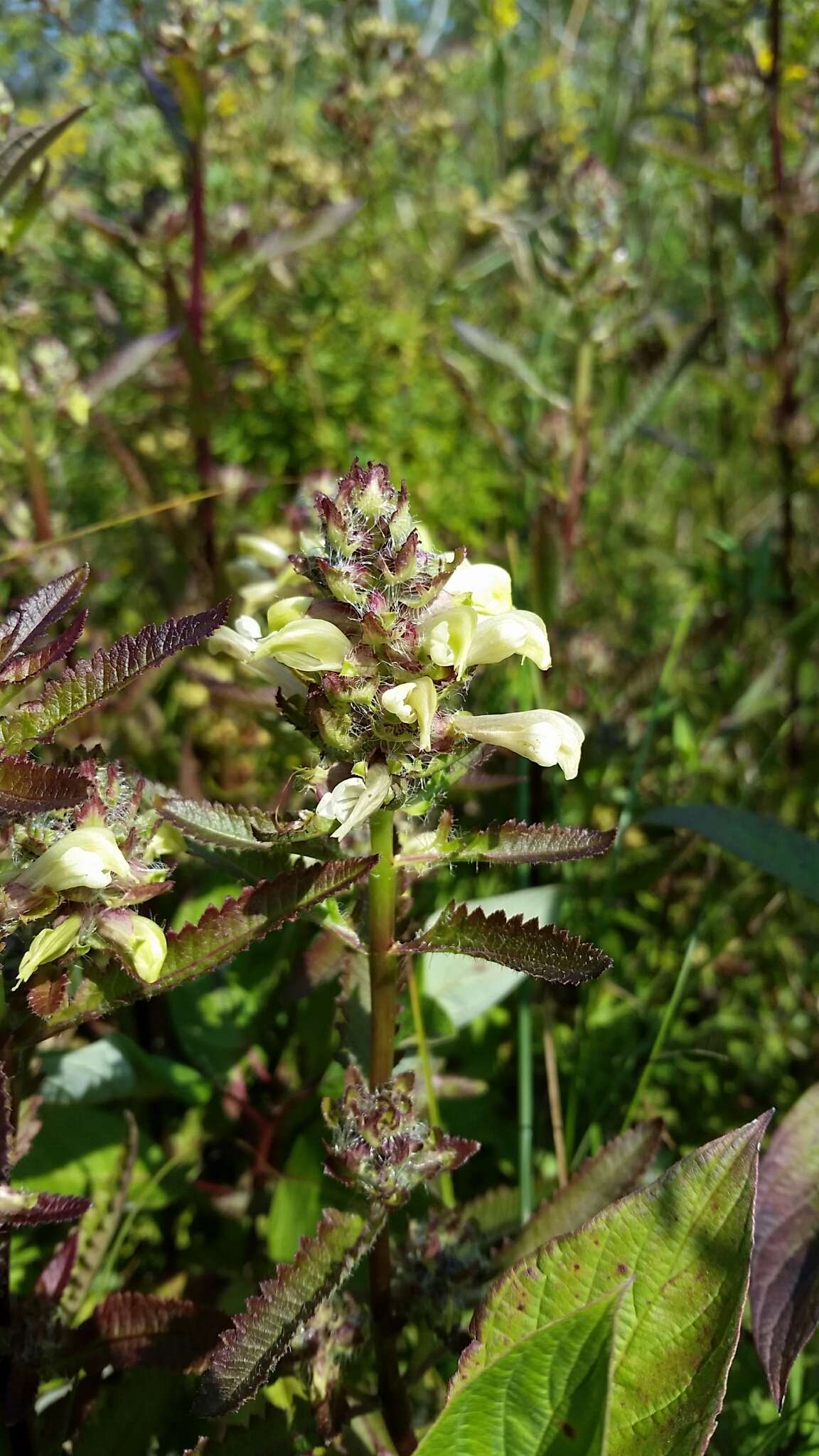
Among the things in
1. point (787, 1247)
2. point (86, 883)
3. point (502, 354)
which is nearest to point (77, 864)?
point (86, 883)

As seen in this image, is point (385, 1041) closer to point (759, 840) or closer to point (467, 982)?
point (467, 982)

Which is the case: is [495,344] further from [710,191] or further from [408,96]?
[408,96]

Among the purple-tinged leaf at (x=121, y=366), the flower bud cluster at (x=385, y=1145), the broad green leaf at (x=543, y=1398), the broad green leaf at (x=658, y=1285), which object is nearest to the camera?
the broad green leaf at (x=543, y=1398)

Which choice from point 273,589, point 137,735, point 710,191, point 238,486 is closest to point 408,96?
point 710,191

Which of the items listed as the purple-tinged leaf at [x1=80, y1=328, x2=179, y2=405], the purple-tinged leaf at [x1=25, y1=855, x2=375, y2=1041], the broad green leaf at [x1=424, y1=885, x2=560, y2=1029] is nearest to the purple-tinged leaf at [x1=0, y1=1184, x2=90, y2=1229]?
the purple-tinged leaf at [x1=25, y1=855, x2=375, y2=1041]

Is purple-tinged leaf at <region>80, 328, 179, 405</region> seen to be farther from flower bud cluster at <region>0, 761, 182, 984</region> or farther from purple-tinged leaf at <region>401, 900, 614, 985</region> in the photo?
purple-tinged leaf at <region>401, 900, 614, 985</region>

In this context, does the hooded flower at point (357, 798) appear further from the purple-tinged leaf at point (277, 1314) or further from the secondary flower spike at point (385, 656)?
the purple-tinged leaf at point (277, 1314)

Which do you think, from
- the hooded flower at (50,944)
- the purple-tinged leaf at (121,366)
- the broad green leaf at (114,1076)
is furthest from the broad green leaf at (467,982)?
the purple-tinged leaf at (121,366)
